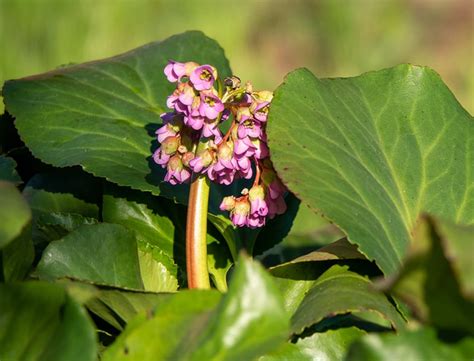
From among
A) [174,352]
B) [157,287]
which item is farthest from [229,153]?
[174,352]

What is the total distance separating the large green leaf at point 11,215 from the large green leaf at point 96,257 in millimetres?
180

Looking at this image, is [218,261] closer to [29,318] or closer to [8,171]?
[8,171]

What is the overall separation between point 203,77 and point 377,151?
196 millimetres

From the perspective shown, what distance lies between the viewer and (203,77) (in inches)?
36.3

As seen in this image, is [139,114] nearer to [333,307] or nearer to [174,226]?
[174,226]

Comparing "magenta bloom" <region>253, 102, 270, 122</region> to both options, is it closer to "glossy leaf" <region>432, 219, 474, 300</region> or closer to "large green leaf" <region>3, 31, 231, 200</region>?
"large green leaf" <region>3, 31, 231, 200</region>

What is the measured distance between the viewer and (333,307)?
817mm

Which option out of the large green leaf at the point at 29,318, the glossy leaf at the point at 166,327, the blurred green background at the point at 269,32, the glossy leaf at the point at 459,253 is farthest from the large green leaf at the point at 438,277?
the blurred green background at the point at 269,32

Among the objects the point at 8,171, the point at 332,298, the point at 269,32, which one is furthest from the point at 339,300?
the point at 269,32

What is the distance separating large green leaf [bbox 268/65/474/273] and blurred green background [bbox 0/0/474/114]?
9.65ft

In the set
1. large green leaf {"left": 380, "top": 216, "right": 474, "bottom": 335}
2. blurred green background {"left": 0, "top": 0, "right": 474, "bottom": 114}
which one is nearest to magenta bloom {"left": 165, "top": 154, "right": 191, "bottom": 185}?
large green leaf {"left": 380, "top": 216, "right": 474, "bottom": 335}

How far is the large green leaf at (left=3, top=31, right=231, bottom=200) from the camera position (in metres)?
1.06

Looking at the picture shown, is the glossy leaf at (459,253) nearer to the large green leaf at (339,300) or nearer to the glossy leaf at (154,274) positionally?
the large green leaf at (339,300)

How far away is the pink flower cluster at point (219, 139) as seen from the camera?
2.96 ft
